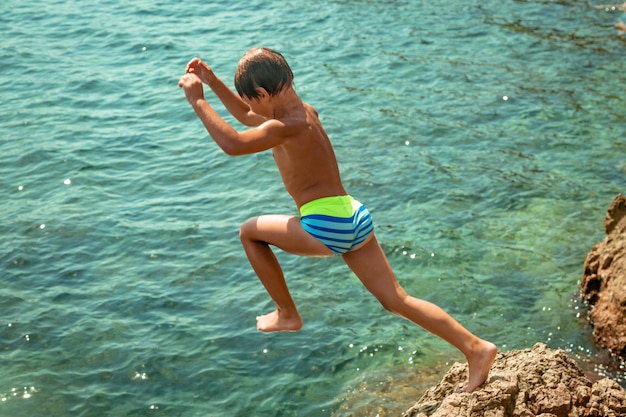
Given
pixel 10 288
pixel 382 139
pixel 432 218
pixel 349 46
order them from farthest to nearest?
pixel 349 46, pixel 382 139, pixel 432 218, pixel 10 288

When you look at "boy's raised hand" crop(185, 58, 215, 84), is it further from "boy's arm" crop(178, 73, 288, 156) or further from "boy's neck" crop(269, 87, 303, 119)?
"boy's neck" crop(269, 87, 303, 119)

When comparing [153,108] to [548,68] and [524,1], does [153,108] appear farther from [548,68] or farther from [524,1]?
[524,1]

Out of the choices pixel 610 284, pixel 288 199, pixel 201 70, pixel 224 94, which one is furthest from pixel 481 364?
pixel 288 199

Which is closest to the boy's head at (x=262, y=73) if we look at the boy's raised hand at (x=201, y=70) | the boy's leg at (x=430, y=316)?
Result: the boy's raised hand at (x=201, y=70)

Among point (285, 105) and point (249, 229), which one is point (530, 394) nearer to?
point (249, 229)

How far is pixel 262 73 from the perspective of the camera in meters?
5.28

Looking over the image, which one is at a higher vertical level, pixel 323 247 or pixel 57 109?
pixel 323 247

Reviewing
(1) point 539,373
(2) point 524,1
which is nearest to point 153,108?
(2) point 524,1

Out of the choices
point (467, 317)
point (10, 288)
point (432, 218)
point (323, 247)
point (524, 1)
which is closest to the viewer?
point (323, 247)

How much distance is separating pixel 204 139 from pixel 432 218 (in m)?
3.90

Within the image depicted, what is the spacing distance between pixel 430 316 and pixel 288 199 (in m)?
6.01

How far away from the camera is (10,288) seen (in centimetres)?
966

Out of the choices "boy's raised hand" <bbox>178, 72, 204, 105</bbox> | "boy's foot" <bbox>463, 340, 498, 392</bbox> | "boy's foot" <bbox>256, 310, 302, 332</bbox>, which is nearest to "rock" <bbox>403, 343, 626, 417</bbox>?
"boy's foot" <bbox>463, 340, 498, 392</bbox>

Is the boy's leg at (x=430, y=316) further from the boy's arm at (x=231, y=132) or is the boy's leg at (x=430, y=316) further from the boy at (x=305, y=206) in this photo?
the boy's arm at (x=231, y=132)
